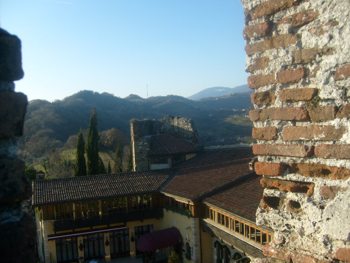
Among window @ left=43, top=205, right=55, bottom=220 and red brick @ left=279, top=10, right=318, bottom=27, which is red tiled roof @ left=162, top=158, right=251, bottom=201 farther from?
red brick @ left=279, top=10, right=318, bottom=27

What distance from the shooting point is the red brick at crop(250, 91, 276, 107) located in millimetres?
2555

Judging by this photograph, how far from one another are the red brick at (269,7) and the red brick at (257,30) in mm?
69

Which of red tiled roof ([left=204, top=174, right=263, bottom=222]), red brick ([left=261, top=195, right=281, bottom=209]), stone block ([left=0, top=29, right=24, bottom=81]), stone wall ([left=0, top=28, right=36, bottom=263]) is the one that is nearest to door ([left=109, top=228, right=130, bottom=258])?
red tiled roof ([left=204, top=174, right=263, bottom=222])

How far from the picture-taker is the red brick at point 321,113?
2180 millimetres

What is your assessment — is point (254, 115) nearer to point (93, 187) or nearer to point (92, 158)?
point (93, 187)

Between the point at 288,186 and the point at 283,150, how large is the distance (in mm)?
242

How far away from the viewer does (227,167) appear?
2188cm

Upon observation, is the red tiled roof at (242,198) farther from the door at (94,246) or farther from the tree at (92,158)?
the tree at (92,158)

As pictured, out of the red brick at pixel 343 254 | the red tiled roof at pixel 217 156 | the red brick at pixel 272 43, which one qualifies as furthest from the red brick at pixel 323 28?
the red tiled roof at pixel 217 156

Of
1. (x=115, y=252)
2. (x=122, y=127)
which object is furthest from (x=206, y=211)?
(x=122, y=127)

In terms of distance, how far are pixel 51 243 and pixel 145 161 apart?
9.20 metres

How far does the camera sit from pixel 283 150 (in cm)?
249

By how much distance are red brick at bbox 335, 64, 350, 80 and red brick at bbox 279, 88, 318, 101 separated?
16 cm

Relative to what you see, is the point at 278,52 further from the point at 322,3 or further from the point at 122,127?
the point at 122,127
